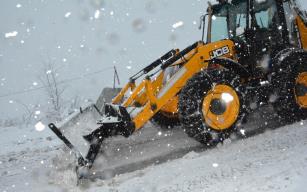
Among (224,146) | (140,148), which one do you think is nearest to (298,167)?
(224,146)

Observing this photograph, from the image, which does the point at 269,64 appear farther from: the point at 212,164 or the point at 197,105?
the point at 212,164

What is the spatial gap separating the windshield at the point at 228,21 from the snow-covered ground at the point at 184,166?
2.02 meters

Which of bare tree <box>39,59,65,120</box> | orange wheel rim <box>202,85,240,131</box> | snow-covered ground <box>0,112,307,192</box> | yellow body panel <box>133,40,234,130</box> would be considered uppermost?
yellow body panel <box>133,40,234,130</box>

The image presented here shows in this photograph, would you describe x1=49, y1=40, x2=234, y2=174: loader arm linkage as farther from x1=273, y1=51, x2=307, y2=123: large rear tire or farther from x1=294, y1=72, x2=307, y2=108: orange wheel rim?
x1=294, y1=72, x2=307, y2=108: orange wheel rim

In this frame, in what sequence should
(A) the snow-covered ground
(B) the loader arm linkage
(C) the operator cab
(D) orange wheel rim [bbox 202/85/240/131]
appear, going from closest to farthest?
(A) the snow-covered ground
(B) the loader arm linkage
(D) orange wheel rim [bbox 202/85/240/131]
(C) the operator cab

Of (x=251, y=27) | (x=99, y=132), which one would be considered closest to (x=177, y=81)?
(x=99, y=132)

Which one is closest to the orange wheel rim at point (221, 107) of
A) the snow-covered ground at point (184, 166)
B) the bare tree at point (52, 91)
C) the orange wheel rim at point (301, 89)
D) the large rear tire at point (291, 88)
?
the snow-covered ground at point (184, 166)

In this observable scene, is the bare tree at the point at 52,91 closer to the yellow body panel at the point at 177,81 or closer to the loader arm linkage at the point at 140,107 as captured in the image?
the loader arm linkage at the point at 140,107

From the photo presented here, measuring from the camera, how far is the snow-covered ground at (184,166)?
4.26 meters

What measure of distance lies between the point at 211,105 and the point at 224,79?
47cm

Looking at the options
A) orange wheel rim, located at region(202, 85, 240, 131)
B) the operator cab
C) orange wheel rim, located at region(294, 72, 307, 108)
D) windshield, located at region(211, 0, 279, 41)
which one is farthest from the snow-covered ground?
windshield, located at region(211, 0, 279, 41)

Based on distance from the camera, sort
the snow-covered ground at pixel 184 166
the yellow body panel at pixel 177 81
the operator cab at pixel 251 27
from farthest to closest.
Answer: the operator cab at pixel 251 27 → the yellow body panel at pixel 177 81 → the snow-covered ground at pixel 184 166

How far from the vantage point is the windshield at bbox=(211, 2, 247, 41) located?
7.37 metres

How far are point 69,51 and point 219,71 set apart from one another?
9952 centimetres
